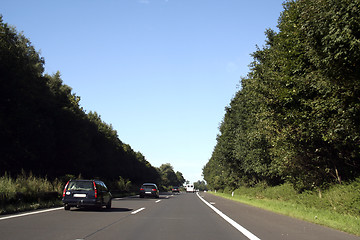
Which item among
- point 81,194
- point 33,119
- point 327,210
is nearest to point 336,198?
point 327,210

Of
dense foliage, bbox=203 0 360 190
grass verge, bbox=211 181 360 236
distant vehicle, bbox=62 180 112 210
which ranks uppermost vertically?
dense foliage, bbox=203 0 360 190

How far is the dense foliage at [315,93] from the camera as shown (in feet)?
38.2

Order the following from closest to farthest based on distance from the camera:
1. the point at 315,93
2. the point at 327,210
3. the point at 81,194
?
the point at 81,194
the point at 327,210
the point at 315,93

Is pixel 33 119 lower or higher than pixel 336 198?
higher

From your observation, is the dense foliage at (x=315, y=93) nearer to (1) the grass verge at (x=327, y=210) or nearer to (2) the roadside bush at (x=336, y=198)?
(2) the roadside bush at (x=336, y=198)

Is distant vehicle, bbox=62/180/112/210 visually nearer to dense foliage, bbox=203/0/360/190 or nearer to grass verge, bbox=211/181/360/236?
grass verge, bbox=211/181/360/236

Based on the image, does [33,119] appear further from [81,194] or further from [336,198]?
[336,198]

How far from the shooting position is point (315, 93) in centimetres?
1680

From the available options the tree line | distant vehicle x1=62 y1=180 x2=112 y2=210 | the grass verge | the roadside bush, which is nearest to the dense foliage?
the roadside bush

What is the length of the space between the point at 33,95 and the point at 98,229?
104ft

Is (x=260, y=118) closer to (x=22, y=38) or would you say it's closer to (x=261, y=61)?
(x=261, y=61)

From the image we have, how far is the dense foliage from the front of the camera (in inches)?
458

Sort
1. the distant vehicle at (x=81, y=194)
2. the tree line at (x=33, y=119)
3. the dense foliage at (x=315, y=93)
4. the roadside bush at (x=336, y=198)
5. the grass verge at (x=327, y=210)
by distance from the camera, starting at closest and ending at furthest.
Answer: the grass verge at (x=327, y=210), the dense foliage at (x=315, y=93), the roadside bush at (x=336, y=198), the distant vehicle at (x=81, y=194), the tree line at (x=33, y=119)

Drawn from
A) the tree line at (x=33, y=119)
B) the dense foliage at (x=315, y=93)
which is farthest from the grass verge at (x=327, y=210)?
the tree line at (x=33, y=119)
